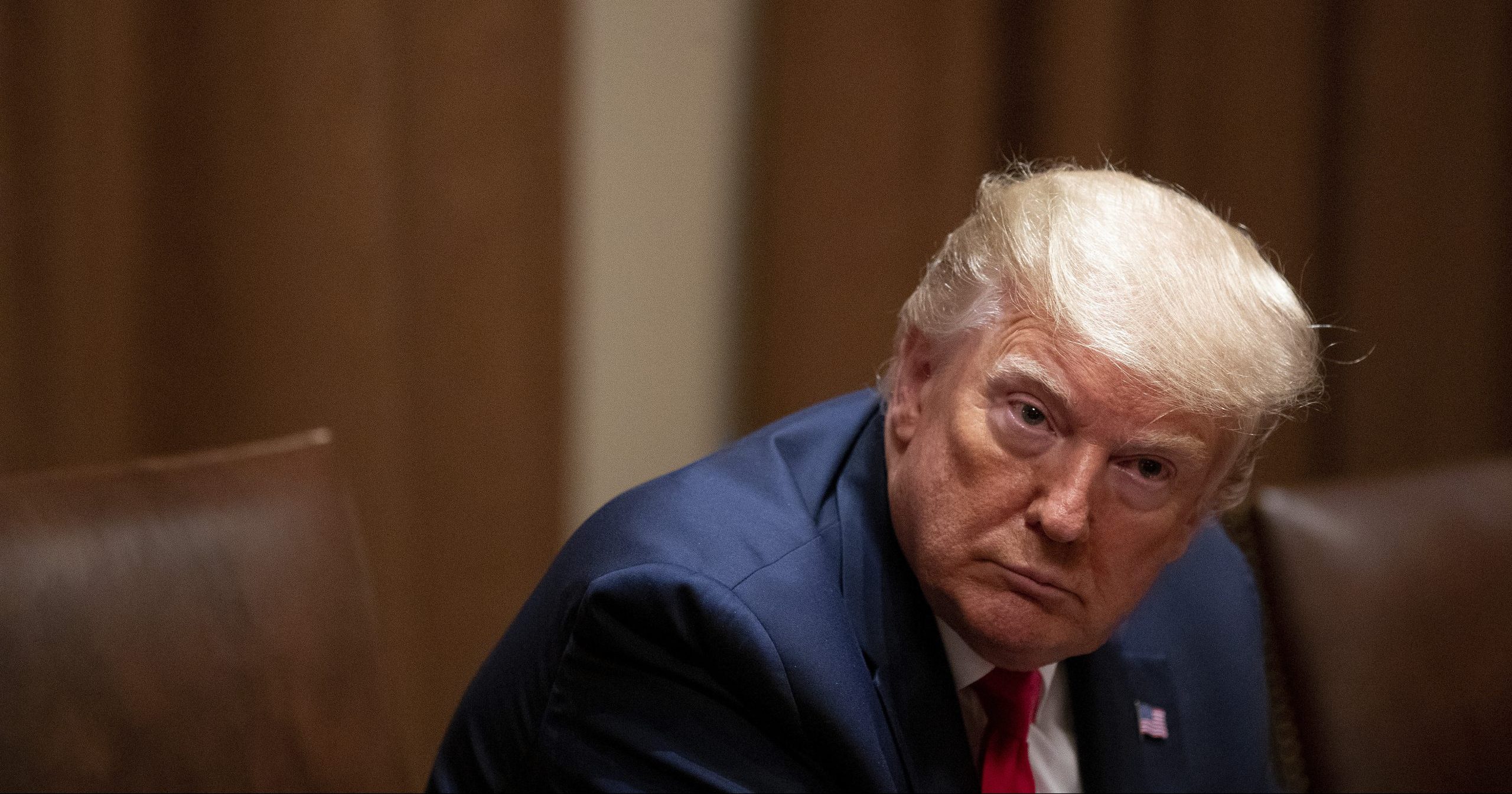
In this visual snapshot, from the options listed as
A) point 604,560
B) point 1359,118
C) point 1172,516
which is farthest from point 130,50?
point 1359,118

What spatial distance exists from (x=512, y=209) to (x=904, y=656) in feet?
4.55

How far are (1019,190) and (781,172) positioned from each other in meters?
1.36

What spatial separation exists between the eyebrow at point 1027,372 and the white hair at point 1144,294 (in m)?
0.04

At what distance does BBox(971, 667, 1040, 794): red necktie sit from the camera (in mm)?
1406

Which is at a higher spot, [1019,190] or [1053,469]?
[1019,190]

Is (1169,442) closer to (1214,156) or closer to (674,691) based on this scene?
(674,691)

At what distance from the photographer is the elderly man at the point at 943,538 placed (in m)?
1.17

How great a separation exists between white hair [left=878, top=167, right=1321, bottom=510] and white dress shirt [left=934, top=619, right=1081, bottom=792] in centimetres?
32

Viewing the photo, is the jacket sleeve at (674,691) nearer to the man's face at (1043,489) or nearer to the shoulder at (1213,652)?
the man's face at (1043,489)

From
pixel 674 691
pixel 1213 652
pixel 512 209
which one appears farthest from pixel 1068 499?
pixel 512 209

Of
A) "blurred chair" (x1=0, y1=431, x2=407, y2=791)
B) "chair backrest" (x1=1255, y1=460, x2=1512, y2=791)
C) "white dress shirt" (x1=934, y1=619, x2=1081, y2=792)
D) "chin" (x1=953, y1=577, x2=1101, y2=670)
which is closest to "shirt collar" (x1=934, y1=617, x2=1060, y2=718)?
"white dress shirt" (x1=934, y1=619, x2=1081, y2=792)

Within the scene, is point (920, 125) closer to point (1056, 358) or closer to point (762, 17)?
point (762, 17)

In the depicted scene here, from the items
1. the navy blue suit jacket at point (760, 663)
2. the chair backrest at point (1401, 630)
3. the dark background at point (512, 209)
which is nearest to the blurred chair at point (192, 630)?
the navy blue suit jacket at point (760, 663)

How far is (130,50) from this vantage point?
79.3 inches
